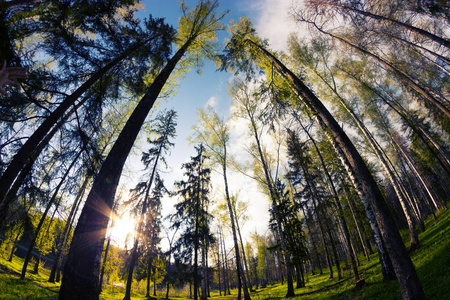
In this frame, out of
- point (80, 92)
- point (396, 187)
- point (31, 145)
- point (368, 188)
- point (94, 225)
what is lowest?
point (94, 225)

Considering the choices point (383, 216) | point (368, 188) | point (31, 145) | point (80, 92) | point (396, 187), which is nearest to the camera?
point (383, 216)

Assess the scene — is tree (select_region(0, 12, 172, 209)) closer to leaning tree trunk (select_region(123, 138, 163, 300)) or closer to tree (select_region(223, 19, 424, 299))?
tree (select_region(223, 19, 424, 299))

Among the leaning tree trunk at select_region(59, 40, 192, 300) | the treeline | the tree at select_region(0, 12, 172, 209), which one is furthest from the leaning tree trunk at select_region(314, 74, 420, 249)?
the leaning tree trunk at select_region(59, 40, 192, 300)

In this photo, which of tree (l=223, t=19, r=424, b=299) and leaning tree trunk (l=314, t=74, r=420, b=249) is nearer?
tree (l=223, t=19, r=424, b=299)

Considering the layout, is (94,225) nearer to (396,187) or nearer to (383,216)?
(383,216)

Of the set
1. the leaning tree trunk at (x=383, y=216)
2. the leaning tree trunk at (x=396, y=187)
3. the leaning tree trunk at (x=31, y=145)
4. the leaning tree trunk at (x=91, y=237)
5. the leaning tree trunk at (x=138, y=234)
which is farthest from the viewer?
the leaning tree trunk at (x=138, y=234)

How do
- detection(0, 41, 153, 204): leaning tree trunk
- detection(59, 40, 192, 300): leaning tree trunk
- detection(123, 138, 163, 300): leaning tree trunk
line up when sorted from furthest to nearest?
detection(123, 138, 163, 300): leaning tree trunk < detection(0, 41, 153, 204): leaning tree trunk < detection(59, 40, 192, 300): leaning tree trunk

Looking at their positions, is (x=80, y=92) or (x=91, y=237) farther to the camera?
(x=80, y=92)

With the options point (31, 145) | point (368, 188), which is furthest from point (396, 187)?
point (31, 145)

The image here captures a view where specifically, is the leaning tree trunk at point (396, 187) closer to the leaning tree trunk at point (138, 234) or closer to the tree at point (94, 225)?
the tree at point (94, 225)

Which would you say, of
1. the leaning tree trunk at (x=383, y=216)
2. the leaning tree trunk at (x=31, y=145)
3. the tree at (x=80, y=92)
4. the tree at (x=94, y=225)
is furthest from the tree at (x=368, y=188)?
the leaning tree trunk at (x=31, y=145)

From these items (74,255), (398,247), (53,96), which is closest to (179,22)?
(53,96)

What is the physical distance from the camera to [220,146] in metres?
15.3

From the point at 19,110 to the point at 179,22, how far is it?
25.8 ft
